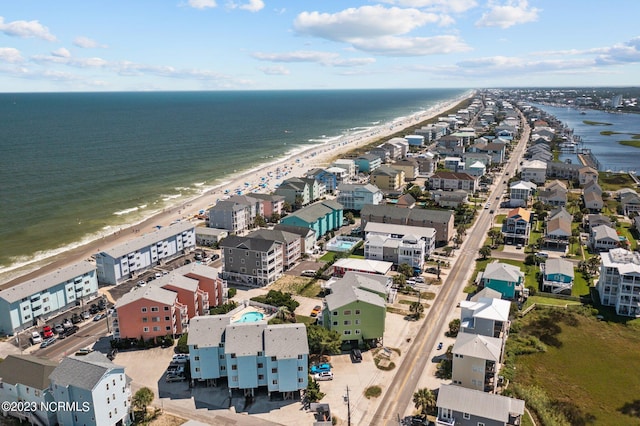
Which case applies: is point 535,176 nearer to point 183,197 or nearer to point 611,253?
point 611,253

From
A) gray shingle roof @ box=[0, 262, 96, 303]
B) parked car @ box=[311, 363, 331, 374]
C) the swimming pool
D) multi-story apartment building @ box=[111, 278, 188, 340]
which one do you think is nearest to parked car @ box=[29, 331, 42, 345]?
gray shingle roof @ box=[0, 262, 96, 303]

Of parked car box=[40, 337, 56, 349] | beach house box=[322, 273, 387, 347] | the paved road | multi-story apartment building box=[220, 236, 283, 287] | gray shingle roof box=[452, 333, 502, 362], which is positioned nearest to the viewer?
the paved road

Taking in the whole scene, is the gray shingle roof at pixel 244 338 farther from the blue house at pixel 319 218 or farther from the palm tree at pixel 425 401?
the blue house at pixel 319 218

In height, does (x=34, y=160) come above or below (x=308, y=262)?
above

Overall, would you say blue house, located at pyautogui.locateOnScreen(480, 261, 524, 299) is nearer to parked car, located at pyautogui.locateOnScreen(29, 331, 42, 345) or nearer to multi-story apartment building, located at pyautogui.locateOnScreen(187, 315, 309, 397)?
multi-story apartment building, located at pyautogui.locateOnScreen(187, 315, 309, 397)

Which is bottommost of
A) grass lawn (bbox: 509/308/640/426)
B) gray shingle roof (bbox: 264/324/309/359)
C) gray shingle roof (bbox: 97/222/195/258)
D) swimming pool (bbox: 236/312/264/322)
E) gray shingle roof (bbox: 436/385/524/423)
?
grass lawn (bbox: 509/308/640/426)

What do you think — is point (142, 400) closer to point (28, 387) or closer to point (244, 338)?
point (28, 387)

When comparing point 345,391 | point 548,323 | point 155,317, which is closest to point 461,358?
point 345,391

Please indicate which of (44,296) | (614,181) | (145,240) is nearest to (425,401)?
(44,296)
